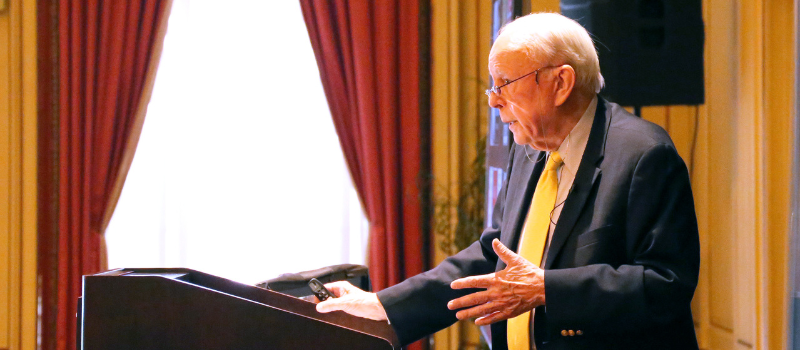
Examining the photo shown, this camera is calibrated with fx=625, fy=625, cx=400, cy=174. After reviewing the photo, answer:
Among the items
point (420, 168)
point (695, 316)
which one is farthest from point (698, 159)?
point (420, 168)

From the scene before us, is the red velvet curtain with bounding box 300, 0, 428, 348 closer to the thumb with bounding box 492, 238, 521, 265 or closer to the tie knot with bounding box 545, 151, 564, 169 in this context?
the tie knot with bounding box 545, 151, 564, 169

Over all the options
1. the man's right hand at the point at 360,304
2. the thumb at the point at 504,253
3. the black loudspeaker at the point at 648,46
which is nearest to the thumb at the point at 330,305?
the man's right hand at the point at 360,304

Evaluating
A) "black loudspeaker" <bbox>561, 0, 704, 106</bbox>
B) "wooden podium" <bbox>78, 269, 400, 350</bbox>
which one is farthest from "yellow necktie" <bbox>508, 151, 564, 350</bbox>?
"black loudspeaker" <bbox>561, 0, 704, 106</bbox>

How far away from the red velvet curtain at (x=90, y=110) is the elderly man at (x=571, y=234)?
2.50 m

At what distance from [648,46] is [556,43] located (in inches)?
42.8

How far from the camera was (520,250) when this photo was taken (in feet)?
4.46

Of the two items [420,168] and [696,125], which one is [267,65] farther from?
[696,125]

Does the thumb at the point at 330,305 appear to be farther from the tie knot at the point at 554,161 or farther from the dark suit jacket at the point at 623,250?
the tie knot at the point at 554,161

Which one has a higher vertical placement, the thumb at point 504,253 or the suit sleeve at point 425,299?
the thumb at point 504,253

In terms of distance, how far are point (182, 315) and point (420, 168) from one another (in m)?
2.54

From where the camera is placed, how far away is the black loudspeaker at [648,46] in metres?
2.21

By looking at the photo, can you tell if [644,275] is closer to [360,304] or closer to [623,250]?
[623,250]

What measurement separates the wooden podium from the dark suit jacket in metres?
0.41

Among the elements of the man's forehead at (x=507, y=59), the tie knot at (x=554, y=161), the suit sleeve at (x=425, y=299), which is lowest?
the suit sleeve at (x=425, y=299)
